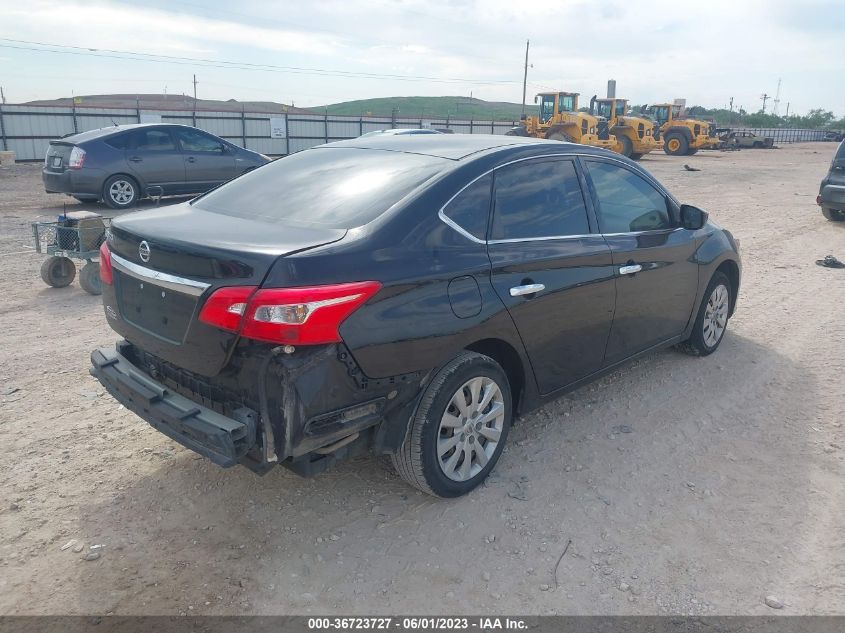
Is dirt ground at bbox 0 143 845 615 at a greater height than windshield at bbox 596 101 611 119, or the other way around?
windshield at bbox 596 101 611 119

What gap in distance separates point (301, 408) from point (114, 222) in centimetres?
162

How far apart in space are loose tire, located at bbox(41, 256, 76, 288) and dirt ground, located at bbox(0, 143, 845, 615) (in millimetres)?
2206

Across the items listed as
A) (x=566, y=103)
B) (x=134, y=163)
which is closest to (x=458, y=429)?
(x=134, y=163)

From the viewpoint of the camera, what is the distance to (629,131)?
3034cm

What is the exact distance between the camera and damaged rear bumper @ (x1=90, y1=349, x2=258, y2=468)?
2766mm

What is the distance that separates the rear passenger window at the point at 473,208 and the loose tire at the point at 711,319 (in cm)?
264

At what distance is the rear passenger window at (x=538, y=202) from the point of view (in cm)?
361

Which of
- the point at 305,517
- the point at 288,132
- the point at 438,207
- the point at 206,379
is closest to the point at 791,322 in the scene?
the point at 438,207

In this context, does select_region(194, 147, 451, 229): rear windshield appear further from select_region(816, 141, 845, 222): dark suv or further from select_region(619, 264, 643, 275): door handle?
select_region(816, 141, 845, 222): dark suv

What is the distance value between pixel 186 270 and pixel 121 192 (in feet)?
35.9

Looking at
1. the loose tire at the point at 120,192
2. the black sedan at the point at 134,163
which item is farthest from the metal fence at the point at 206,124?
the loose tire at the point at 120,192

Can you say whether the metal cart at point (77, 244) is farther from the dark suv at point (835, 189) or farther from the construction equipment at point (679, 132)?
the construction equipment at point (679, 132)

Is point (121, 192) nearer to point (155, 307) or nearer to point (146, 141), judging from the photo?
point (146, 141)

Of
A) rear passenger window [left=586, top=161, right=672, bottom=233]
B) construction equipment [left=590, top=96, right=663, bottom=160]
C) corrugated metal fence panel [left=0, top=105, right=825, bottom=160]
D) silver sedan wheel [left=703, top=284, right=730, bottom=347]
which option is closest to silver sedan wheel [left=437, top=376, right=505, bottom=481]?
rear passenger window [left=586, top=161, right=672, bottom=233]
